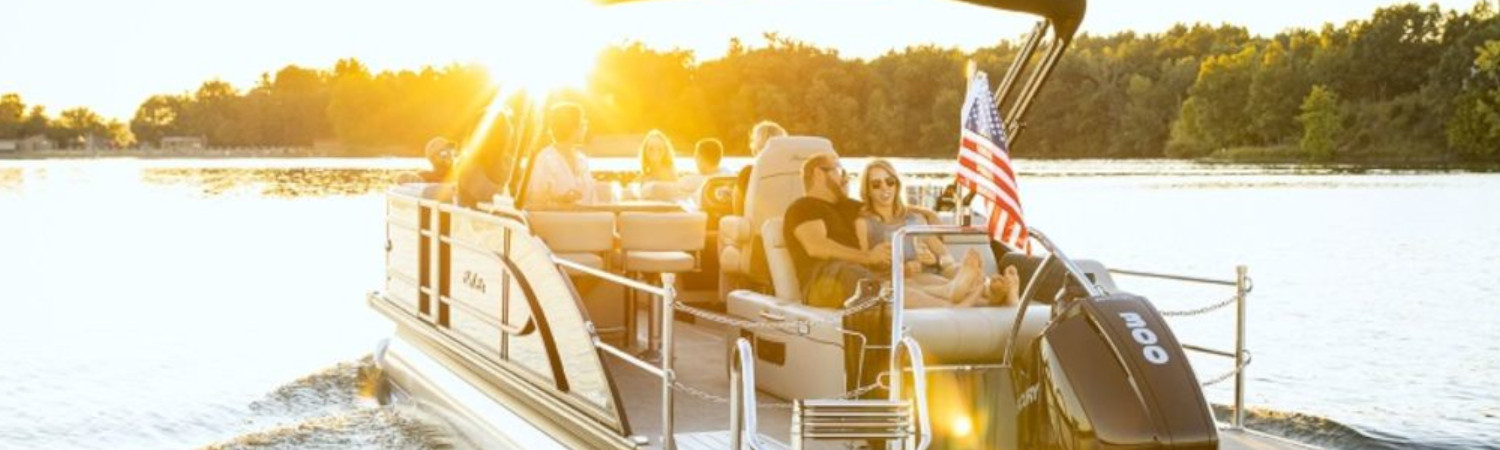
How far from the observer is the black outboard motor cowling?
5203 mm

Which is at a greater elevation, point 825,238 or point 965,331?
point 825,238

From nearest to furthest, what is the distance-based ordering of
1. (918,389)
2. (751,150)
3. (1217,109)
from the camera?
(918,389)
(751,150)
(1217,109)

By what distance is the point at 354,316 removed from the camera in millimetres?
19656

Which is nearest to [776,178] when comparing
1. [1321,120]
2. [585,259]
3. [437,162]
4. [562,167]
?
[585,259]

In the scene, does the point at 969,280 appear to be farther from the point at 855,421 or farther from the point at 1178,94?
the point at 1178,94

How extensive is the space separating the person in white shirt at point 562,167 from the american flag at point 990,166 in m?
2.44

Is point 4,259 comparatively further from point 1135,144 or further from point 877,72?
point 1135,144

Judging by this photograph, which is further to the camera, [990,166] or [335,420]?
[335,420]

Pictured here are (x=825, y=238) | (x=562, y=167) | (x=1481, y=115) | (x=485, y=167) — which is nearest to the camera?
(x=825, y=238)

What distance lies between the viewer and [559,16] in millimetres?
7297

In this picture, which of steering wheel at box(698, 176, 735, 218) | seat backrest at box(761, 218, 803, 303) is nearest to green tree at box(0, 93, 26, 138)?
steering wheel at box(698, 176, 735, 218)

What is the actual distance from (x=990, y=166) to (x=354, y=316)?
570 inches

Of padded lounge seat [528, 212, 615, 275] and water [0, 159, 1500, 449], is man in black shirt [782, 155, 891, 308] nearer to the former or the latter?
padded lounge seat [528, 212, 615, 275]

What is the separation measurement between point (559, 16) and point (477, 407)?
87.2 inches
